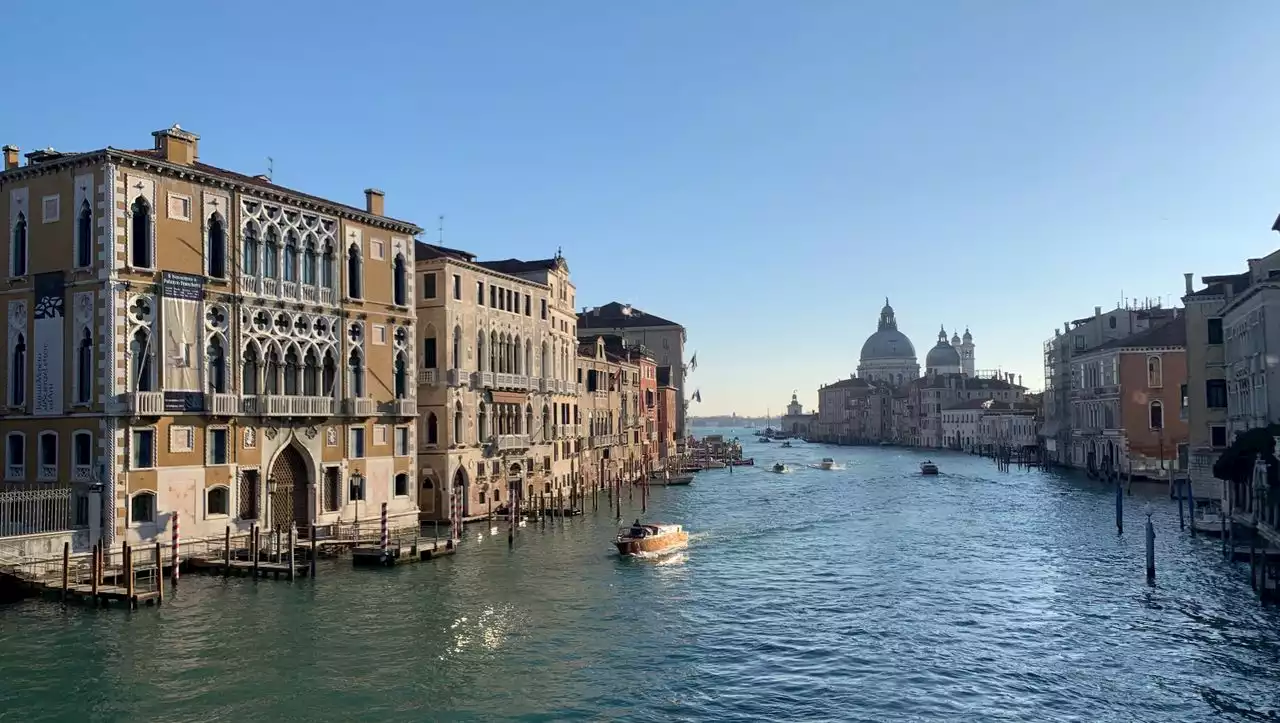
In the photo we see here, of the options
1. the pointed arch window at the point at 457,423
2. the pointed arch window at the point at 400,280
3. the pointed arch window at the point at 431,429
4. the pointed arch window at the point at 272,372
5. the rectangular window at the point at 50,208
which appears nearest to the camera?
the rectangular window at the point at 50,208

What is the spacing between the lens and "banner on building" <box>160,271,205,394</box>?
27656mm

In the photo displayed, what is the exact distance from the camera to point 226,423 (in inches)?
1156

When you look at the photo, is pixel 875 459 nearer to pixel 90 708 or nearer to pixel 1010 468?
pixel 1010 468

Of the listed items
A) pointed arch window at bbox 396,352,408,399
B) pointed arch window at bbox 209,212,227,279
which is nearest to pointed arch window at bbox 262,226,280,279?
pointed arch window at bbox 209,212,227,279

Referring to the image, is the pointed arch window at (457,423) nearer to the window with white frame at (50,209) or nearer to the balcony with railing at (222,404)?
the balcony with railing at (222,404)

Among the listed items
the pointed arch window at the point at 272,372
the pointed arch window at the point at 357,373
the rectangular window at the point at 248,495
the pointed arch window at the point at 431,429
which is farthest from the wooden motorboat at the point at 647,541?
the pointed arch window at the point at 272,372

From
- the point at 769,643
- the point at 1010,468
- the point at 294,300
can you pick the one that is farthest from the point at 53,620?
the point at 1010,468

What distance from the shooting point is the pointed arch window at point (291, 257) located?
3166 cm

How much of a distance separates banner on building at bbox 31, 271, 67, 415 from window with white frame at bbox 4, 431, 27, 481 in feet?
3.37

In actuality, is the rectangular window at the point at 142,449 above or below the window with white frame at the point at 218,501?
above

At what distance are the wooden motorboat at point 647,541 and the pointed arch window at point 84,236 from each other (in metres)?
17.4

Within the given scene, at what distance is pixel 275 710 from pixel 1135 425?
6495 cm

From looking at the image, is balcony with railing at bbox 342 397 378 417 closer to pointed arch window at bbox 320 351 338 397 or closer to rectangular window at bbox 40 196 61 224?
pointed arch window at bbox 320 351 338 397

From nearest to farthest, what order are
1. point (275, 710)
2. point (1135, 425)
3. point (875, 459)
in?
1. point (275, 710)
2. point (1135, 425)
3. point (875, 459)
